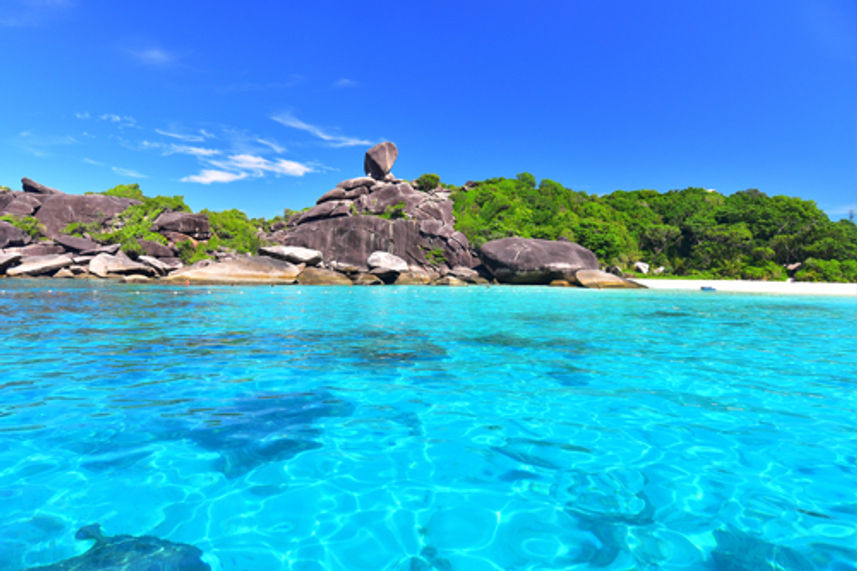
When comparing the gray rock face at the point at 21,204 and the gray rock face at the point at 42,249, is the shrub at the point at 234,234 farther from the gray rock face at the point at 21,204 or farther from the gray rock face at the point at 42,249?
the gray rock face at the point at 21,204

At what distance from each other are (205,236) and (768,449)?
45.1 m

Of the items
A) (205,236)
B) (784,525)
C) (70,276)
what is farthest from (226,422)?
(205,236)

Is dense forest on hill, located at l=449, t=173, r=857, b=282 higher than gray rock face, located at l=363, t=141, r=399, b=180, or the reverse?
gray rock face, located at l=363, t=141, r=399, b=180

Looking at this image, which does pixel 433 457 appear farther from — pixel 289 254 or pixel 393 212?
pixel 393 212

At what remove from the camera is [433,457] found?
3102mm

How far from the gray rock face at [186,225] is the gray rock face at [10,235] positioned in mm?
9989

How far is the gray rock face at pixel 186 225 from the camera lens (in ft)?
126

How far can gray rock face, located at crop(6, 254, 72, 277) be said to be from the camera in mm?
→ 27859

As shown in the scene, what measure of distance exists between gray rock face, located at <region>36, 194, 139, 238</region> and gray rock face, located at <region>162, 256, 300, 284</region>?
77.2ft

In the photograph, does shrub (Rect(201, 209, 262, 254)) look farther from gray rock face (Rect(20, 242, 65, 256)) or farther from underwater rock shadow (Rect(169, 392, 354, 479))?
underwater rock shadow (Rect(169, 392, 354, 479))

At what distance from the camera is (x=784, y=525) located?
2.34m

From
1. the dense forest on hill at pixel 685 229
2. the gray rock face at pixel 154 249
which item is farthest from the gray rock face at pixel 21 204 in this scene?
the dense forest on hill at pixel 685 229

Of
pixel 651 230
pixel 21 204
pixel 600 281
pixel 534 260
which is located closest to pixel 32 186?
pixel 21 204

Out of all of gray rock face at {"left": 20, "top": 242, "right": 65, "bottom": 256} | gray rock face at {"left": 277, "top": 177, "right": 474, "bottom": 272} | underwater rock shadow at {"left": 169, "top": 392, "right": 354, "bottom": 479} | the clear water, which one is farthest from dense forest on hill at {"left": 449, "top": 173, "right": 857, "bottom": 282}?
underwater rock shadow at {"left": 169, "top": 392, "right": 354, "bottom": 479}
